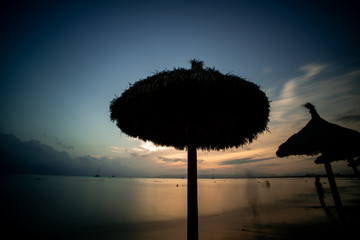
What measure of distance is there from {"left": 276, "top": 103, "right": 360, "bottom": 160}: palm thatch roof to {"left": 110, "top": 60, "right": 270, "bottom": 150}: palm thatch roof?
127cm

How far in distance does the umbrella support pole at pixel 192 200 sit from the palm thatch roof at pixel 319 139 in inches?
135

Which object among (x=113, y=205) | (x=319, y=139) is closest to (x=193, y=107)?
(x=319, y=139)

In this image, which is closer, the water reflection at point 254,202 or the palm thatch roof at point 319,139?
the palm thatch roof at point 319,139

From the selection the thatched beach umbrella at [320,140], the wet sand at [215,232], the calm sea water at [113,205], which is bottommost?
the calm sea water at [113,205]

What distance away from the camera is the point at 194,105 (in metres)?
3.47

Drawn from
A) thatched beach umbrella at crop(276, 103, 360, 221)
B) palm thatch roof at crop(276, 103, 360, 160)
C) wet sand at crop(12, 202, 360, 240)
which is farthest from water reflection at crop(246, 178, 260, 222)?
palm thatch roof at crop(276, 103, 360, 160)

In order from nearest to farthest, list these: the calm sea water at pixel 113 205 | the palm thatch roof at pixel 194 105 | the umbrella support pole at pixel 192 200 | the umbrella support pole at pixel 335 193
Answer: the palm thatch roof at pixel 194 105 → the umbrella support pole at pixel 192 200 → the umbrella support pole at pixel 335 193 → the calm sea water at pixel 113 205

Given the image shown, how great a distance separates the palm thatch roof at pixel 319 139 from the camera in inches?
168

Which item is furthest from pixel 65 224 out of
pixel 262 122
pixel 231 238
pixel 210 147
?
pixel 262 122

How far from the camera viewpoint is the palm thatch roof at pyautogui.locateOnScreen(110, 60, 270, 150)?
305 cm

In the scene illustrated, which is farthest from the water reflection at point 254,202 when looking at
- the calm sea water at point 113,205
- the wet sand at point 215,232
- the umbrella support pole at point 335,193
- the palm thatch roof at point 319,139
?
the palm thatch roof at point 319,139

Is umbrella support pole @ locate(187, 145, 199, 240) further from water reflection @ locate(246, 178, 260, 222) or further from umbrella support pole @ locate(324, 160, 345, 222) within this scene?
water reflection @ locate(246, 178, 260, 222)

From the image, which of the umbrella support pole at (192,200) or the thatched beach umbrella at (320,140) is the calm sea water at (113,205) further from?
the thatched beach umbrella at (320,140)

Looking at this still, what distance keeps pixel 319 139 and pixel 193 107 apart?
12.6 ft
